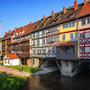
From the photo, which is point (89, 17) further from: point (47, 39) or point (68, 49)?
point (47, 39)

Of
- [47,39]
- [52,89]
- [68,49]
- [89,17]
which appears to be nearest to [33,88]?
[52,89]

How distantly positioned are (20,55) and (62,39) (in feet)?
62.4

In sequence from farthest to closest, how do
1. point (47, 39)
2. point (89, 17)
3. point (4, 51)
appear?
point (4, 51) < point (47, 39) < point (89, 17)

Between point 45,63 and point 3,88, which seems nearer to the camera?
point 3,88

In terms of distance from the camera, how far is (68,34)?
21.5 m

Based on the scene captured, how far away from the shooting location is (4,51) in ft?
150

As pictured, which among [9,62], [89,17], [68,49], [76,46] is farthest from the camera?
[9,62]

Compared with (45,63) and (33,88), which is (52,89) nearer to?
(33,88)

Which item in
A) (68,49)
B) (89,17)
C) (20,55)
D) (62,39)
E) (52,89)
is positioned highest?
(89,17)

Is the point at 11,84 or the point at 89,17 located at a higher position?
the point at 89,17

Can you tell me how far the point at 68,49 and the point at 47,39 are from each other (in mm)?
7511

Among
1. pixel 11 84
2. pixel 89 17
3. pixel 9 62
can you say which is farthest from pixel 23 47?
pixel 89 17

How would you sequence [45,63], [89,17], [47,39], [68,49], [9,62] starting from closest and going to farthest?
1. [89,17]
2. [68,49]
3. [47,39]
4. [45,63]
5. [9,62]

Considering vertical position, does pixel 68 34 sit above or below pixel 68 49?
above
